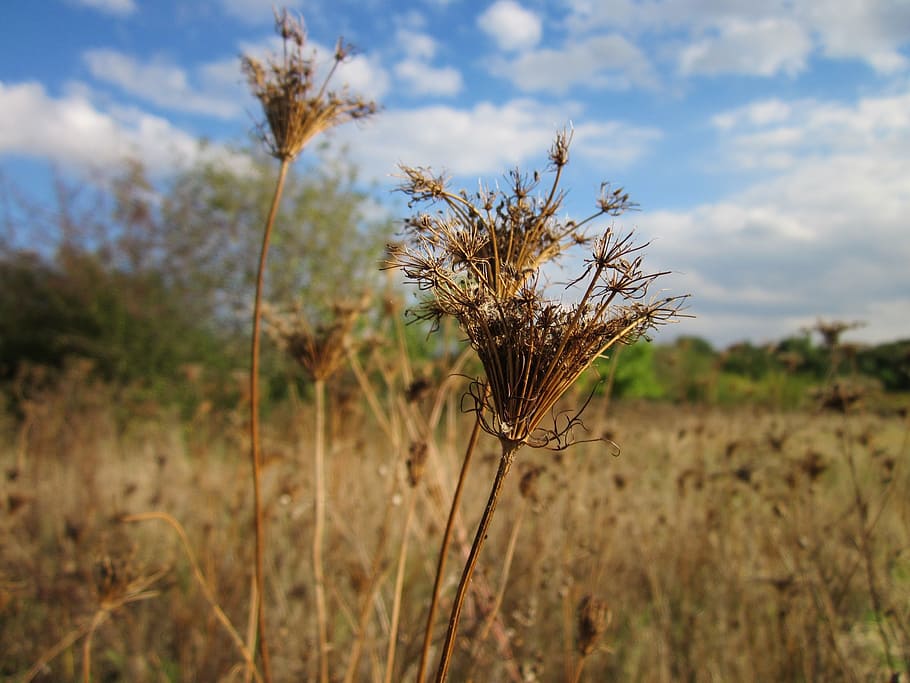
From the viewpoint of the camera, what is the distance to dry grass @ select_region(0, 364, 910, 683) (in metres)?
2.79

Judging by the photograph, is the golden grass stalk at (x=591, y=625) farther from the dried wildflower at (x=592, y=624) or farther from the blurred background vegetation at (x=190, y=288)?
the blurred background vegetation at (x=190, y=288)

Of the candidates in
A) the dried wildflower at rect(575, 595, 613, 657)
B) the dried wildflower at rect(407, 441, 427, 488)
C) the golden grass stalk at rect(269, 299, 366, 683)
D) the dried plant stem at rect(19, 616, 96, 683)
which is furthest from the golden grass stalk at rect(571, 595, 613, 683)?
the dried plant stem at rect(19, 616, 96, 683)

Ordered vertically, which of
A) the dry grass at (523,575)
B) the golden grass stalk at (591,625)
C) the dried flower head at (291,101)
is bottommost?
the dry grass at (523,575)

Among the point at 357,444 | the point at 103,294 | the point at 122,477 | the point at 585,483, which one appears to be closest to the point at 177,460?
the point at 122,477

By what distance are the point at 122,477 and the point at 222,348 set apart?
8.90m

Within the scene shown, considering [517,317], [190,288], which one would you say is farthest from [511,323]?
[190,288]

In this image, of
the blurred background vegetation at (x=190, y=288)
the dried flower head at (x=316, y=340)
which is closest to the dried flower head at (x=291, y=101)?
the dried flower head at (x=316, y=340)

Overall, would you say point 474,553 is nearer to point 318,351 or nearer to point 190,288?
point 318,351

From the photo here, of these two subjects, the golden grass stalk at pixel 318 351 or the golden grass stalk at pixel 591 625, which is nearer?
the golden grass stalk at pixel 591 625

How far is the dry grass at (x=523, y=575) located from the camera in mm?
2787

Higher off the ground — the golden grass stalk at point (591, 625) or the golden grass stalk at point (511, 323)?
the golden grass stalk at point (511, 323)

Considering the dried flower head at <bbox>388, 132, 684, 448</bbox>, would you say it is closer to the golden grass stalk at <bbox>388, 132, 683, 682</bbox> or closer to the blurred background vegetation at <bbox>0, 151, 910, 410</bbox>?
the golden grass stalk at <bbox>388, 132, 683, 682</bbox>

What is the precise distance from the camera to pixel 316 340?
7.43 feet

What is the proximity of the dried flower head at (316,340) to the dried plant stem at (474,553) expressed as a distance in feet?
3.96
